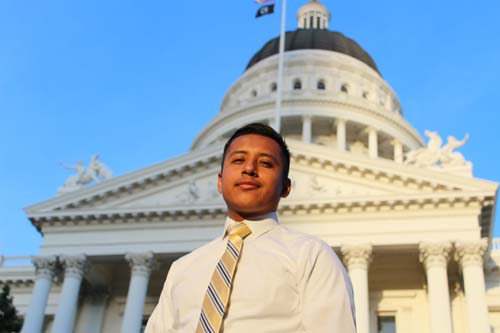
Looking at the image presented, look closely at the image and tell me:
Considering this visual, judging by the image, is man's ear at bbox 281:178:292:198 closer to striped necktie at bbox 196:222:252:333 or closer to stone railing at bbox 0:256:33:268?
striped necktie at bbox 196:222:252:333

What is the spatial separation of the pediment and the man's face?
23.1 m

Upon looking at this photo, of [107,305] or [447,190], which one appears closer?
[447,190]

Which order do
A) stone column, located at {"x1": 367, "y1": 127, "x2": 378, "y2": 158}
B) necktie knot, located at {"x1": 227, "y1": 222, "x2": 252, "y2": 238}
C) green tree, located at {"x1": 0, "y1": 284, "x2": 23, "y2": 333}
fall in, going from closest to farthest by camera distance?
necktie knot, located at {"x1": 227, "y1": 222, "x2": 252, "y2": 238} → green tree, located at {"x1": 0, "y1": 284, "x2": 23, "y2": 333} → stone column, located at {"x1": 367, "y1": 127, "x2": 378, "y2": 158}

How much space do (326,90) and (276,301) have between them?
50.2 meters

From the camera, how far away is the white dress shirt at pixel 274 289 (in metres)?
2.60

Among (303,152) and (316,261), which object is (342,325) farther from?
(303,152)

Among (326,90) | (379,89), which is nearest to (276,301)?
(326,90)

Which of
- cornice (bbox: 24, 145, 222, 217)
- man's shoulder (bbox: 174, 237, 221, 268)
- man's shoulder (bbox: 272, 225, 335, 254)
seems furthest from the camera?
cornice (bbox: 24, 145, 222, 217)

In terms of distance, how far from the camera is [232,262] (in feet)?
9.25

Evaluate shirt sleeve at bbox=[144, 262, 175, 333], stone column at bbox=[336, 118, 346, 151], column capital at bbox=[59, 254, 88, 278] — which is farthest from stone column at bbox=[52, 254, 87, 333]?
shirt sleeve at bbox=[144, 262, 175, 333]

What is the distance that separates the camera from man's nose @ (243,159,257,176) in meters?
3.02

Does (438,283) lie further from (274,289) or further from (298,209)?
(274,289)

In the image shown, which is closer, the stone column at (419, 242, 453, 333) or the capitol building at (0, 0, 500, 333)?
the stone column at (419, 242, 453, 333)

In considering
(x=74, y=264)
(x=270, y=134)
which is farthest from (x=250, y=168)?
(x=74, y=264)
